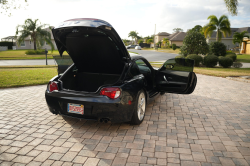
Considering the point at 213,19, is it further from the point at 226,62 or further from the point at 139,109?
the point at 139,109

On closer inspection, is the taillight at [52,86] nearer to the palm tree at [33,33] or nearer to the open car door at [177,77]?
the open car door at [177,77]

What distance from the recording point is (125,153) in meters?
3.09

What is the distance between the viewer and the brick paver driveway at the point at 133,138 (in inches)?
116

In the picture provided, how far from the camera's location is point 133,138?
3.59 metres

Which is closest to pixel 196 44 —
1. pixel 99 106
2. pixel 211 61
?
pixel 211 61

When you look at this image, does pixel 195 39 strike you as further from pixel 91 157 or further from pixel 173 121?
pixel 91 157

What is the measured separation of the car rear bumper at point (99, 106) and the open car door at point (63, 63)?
1.23 m

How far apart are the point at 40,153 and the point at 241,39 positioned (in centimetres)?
4732

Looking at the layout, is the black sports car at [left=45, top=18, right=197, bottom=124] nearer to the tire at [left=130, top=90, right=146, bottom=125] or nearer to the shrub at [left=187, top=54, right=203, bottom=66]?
the tire at [left=130, top=90, right=146, bottom=125]

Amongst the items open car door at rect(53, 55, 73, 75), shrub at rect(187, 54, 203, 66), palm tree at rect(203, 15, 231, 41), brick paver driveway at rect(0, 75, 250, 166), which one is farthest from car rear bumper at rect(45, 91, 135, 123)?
palm tree at rect(203, 15, 231, 41)

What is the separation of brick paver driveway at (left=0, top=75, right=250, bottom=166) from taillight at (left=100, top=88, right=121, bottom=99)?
75 cm

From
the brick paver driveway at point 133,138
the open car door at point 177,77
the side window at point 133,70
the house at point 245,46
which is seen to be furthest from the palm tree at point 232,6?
the house at point 245,46

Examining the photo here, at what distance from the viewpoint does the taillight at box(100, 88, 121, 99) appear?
356 centimetres

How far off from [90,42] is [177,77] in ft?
7.78
